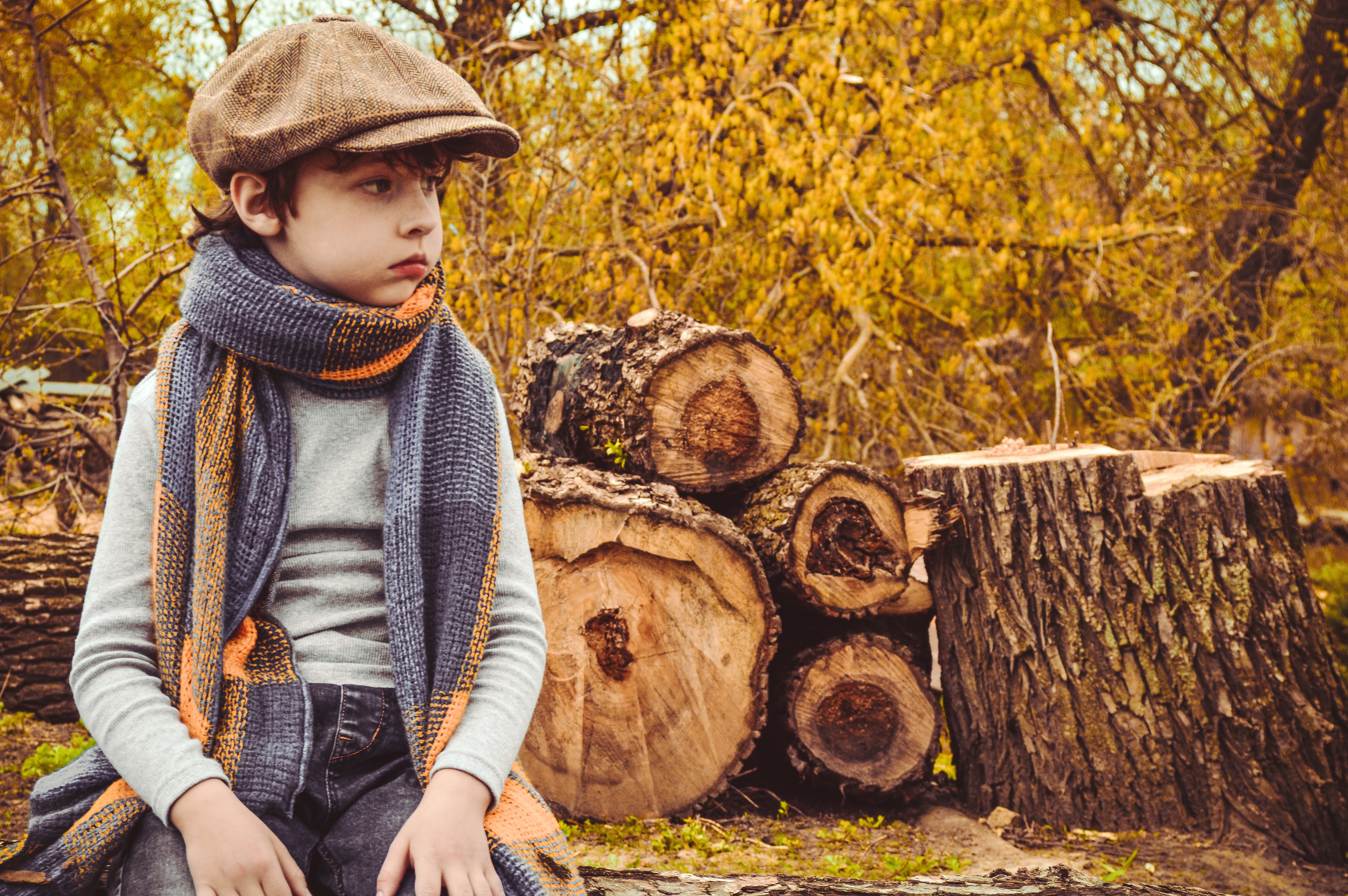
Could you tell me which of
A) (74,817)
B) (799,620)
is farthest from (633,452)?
(74,817)

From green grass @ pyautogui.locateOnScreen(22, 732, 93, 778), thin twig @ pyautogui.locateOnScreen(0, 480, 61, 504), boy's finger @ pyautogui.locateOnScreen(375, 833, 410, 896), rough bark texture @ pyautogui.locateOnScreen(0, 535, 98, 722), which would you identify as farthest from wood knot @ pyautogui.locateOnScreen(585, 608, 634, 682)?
thin twig @ pyautogui.locateOnScreen(0, 480, 61, 504)

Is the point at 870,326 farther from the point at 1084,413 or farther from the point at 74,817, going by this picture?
the point at 74,817

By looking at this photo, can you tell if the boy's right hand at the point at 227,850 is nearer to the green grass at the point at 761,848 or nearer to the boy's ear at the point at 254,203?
the boy's ear at the point at 254,203

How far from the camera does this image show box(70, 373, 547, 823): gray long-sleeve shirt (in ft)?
3.93

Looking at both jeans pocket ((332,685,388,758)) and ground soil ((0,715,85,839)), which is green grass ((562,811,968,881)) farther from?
ground soil ((0,715,85,839))

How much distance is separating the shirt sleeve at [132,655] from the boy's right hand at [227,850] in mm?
24

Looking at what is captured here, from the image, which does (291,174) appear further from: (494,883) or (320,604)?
(494,883)

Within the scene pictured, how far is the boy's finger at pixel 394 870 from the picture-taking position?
1.14m

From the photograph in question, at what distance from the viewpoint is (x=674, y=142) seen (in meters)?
5.09

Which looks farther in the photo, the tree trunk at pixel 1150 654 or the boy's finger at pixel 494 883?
the tree trunk at pixel 1150 654

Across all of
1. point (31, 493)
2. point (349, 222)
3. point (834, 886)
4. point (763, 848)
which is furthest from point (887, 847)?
point (31, 493)

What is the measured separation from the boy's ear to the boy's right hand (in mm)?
728

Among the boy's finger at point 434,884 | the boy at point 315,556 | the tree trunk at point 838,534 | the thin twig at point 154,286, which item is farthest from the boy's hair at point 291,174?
the thin twig at point 154,286

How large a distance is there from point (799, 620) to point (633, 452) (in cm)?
75
